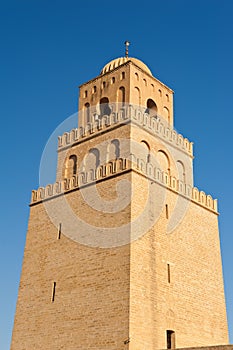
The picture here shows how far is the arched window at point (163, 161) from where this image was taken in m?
18.5

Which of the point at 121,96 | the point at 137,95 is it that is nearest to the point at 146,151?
the point at 137,95

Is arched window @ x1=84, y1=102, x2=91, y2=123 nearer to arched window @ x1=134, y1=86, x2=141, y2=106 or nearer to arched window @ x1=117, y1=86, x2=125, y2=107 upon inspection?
arched window @ x1=117, y1=86, x2=125, y2=107

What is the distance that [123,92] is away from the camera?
19.3 m

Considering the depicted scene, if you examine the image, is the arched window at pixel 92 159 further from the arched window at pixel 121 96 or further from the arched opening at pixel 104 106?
the arched window at pixel 121 96

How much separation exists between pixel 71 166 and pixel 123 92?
3.77 metres

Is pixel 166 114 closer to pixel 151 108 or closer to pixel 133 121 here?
pixel 151 108

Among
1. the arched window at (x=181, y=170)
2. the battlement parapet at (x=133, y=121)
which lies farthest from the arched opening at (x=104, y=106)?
the arched window at (x=181, y=170)

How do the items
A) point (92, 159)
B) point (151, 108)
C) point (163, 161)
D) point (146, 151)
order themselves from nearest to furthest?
point (146, 151) → point (92, 159) → point (163, 161) → point (151, 108)

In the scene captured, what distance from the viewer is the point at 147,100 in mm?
19844

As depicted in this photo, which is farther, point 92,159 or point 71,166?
point 71,166

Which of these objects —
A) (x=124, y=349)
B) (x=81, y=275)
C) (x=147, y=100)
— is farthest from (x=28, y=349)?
(x=147, y=100)

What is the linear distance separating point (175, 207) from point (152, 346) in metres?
5.20

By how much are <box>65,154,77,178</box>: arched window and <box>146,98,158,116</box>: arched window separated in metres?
3.85

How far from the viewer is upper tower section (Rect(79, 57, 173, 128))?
19219mm
